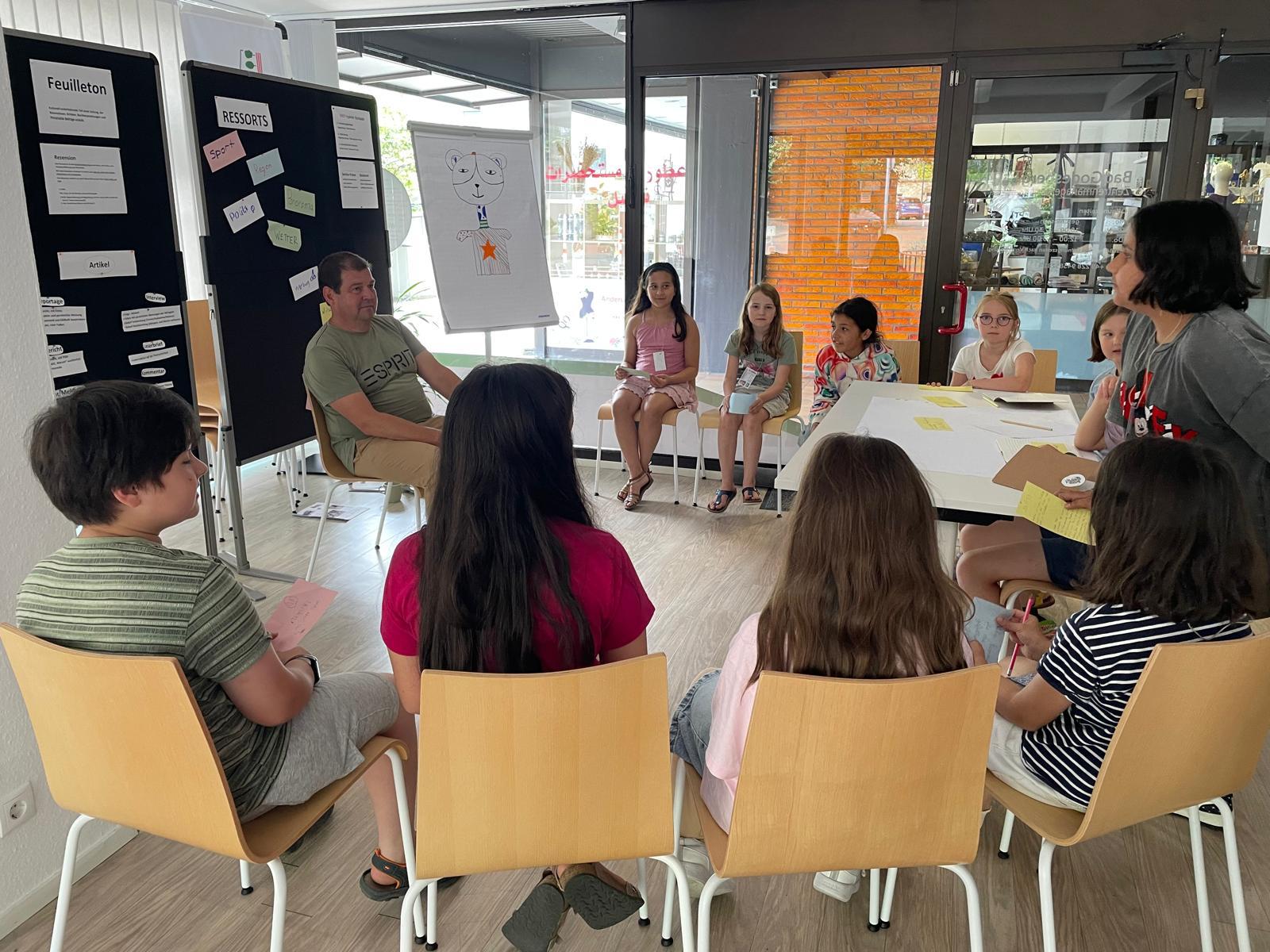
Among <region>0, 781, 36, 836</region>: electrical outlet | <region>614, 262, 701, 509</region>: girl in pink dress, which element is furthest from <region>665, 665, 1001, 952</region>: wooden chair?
<region>614, 262, 701, 509</region>: girl in pink dress

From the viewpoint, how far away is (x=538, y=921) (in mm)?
1578

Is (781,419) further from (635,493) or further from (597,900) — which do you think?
(597,900)

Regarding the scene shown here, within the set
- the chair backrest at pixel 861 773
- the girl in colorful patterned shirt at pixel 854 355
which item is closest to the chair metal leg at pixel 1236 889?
the chair backrest at pixel 861 773

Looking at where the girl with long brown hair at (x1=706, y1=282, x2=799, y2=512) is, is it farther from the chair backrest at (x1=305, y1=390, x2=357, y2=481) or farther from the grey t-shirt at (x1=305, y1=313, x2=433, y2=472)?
the chair backrest at (x1=305, y1=390, x2=357, y2=481)

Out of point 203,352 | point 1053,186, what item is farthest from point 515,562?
point 1053,186

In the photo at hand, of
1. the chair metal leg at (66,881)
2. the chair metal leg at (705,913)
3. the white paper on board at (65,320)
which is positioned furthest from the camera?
the white paper on board at (65,320)

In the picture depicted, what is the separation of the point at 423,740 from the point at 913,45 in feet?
14.5

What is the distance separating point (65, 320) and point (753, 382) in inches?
124

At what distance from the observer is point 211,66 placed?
353 cm

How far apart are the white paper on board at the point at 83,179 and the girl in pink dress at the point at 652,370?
8.29 feet

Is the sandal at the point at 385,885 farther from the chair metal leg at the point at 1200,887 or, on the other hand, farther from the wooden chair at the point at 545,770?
the chair metal leg at the point at 1200,887

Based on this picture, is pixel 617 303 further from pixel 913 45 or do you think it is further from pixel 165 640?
pixel 165 640

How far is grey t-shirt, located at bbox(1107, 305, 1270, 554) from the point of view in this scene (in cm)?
197

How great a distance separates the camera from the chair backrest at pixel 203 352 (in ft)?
14.7
